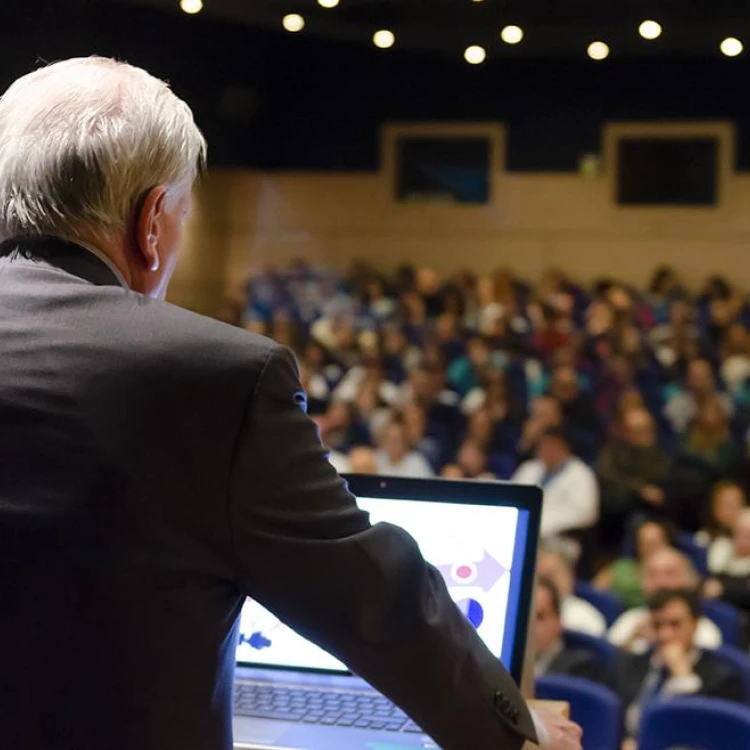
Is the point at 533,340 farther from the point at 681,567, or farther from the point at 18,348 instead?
the point at 18,348

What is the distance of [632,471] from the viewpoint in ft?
20.6

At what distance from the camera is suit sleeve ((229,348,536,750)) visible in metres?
0.96

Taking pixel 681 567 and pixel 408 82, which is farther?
pixel 408 82

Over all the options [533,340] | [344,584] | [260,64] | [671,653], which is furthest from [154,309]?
[260,64]

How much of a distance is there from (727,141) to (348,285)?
10.4ft

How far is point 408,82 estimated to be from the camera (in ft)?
35.2

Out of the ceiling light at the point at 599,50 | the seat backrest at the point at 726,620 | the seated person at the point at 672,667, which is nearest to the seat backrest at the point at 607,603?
the seat backrest at the point at 726,620

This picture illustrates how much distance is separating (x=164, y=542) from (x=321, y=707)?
0.64 metres

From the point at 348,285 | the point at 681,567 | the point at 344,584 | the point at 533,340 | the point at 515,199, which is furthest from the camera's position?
the point at 515,199

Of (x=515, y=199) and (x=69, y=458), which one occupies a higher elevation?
(x=515, y=199)

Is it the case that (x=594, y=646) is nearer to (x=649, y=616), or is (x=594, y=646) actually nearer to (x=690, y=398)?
(x=649, y=616)

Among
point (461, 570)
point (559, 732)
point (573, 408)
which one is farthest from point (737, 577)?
point (559, 732)

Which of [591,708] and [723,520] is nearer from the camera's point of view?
[591,708]

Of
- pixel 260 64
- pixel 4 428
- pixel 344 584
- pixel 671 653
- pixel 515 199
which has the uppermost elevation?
pixel 260 64
